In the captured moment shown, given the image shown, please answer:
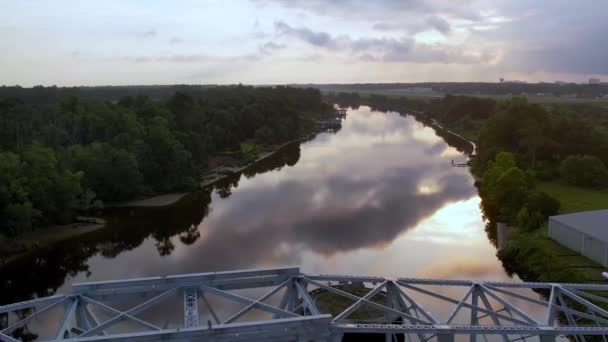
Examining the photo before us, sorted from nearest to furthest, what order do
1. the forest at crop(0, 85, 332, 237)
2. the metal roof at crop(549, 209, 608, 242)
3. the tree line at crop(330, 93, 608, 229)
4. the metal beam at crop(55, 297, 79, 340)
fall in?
the metal beam at crop(55, 297, 79, 340) → the metal roof at crop(549, 209, 608, 242) → the forest at crop(0, 85, 332, 237) → the tree line at crop(330, 93, 608, 229)

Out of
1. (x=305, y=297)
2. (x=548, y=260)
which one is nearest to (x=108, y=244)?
(x=305, y=297)

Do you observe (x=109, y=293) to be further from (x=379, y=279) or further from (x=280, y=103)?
(x=280, y=103)

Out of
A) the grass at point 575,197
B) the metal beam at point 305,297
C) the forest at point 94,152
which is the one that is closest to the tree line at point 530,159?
the grass at point 575,197

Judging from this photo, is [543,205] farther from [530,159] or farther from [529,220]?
[530,159]

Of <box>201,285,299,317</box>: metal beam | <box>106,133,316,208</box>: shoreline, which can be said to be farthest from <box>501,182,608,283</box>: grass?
<box>106,133,316,208</box>: shoreline

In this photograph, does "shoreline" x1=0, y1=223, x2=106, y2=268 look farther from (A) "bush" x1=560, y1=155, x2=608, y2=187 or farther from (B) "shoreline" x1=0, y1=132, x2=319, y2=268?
(A) "bush" x1=560, y1=155, x2=608, y2=187

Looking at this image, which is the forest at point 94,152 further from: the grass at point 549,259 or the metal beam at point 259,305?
the grass at point 549,259

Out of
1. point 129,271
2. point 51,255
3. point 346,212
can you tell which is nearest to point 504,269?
point 346,212
